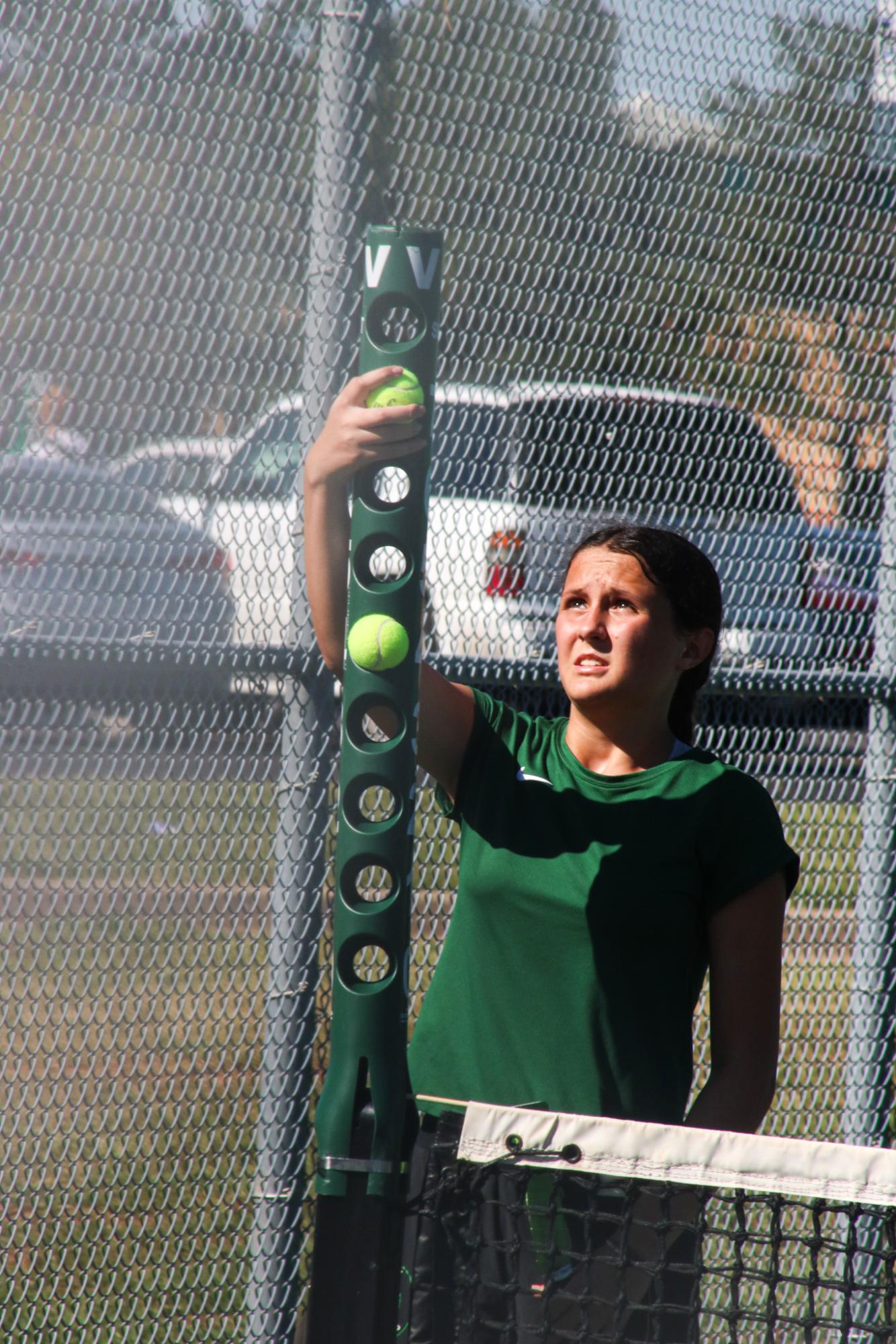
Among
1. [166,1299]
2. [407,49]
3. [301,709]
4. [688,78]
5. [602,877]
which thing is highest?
[688,78]

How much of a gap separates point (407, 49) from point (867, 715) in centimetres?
213

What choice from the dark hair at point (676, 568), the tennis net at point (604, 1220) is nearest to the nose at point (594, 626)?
the dark hair at point (676, 568)

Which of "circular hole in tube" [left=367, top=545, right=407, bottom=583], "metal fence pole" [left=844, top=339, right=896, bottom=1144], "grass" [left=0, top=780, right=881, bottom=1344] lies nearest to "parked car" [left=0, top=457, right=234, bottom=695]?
"grass" [left=0, top=780, right=881, bottom=1344]

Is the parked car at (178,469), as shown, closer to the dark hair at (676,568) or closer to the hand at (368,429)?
the dark hair at (676,568)

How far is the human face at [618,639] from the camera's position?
213 cm

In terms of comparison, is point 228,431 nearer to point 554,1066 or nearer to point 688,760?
point 688,760

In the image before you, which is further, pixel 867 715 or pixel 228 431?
pixel 867 715

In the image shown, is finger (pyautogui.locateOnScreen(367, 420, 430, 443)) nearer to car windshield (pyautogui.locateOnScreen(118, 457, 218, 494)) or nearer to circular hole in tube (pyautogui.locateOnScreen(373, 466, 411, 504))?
circular hole in tube (pyautogui.locateOnScreen(373, 466, 411, 504))

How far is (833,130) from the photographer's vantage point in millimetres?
3764

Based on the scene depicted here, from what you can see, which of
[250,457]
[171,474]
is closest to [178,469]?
[171,474]

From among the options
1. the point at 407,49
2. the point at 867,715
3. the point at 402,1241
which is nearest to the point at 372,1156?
the point at 402,1241

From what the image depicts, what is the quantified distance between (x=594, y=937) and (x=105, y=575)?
1.23 meters

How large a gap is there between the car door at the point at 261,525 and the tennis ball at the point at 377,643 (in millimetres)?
1230

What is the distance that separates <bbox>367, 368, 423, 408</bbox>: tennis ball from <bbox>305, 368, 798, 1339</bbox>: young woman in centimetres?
26
